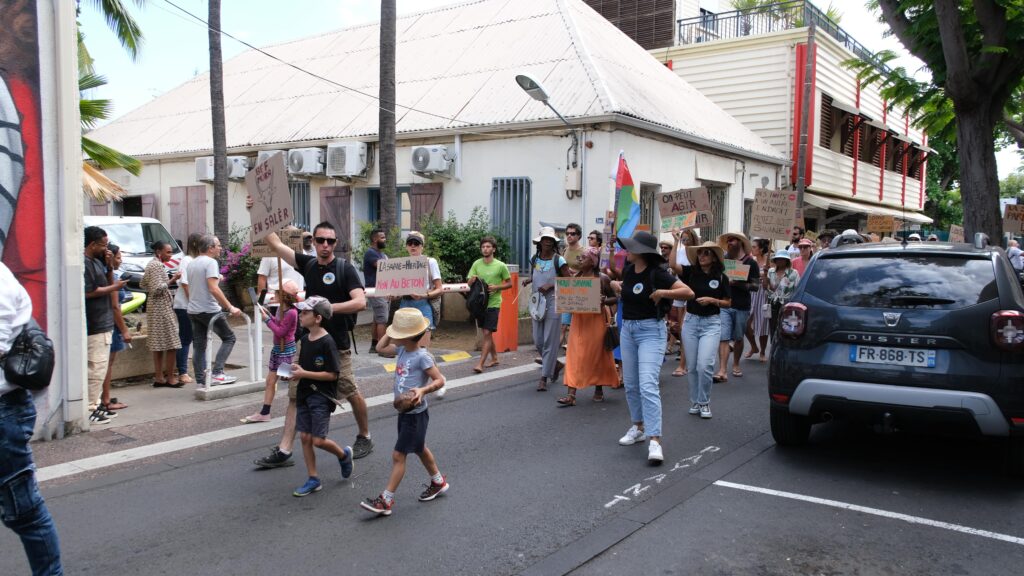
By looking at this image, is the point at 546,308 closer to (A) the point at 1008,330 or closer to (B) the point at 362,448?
(B) the point at 362,448

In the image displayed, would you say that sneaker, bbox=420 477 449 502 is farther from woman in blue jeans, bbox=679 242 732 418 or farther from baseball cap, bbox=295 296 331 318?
woman in blue jeans, bbox=679 242 732 418

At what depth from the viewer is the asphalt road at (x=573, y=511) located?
4.07 m

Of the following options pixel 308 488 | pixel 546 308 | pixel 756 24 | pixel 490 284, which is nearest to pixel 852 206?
pixel 756 24

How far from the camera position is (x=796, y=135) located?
74.6ft

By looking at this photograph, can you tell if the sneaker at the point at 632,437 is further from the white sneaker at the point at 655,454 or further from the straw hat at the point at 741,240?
the straw hat at the point at 741,240

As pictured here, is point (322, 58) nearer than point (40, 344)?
No

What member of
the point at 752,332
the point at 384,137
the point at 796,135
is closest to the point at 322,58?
the point at 384,137

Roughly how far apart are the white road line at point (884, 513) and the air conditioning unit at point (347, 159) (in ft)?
42.3

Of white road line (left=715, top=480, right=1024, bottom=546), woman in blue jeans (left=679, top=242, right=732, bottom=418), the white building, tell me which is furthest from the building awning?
white road line (left=715, top=480, right=1024, bottom=546)

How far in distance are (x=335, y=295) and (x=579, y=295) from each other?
2575mm

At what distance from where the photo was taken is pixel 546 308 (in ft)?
29.1

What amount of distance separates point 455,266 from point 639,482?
9537mm

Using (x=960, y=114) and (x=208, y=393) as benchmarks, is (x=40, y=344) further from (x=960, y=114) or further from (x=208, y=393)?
(x=960, y=114)

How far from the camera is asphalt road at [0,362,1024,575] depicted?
13.3 feet
